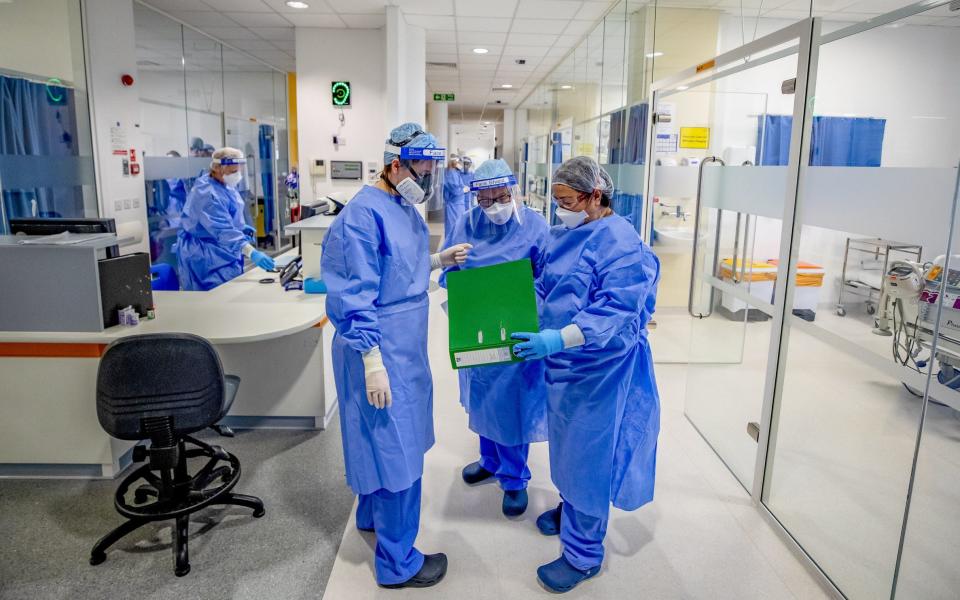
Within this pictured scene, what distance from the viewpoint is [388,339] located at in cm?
194

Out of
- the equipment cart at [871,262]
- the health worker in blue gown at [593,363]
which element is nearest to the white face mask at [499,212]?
the health worker in blue gown at [593,363]

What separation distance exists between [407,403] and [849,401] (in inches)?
99.1

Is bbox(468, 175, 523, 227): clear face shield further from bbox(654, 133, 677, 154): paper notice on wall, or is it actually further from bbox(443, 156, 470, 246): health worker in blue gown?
bbox(443, 156, 470, 246): health worker in blue gown

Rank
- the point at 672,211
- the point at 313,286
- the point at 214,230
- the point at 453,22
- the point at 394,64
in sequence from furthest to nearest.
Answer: the point at 453,22 → the point at 394,64 → the point at 672,211 → the point at 214,230 → the point at 313,286

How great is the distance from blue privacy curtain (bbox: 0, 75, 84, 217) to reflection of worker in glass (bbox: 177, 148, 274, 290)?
2.75 ft

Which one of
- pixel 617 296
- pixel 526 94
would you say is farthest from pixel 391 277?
pixel 526 94

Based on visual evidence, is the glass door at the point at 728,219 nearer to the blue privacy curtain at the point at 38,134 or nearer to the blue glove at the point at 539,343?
the blue glove at the point at 539,343

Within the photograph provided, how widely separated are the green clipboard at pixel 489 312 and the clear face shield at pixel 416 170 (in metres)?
0.31

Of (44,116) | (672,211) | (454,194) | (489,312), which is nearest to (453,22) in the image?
(454,194)

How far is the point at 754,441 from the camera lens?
300 cm

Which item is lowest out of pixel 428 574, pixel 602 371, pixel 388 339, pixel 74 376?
pixel 428 574

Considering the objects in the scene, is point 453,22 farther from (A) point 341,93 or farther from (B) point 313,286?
(B) point 313,286

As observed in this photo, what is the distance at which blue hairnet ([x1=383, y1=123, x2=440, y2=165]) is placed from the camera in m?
1.97

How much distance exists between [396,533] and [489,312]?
823mm
